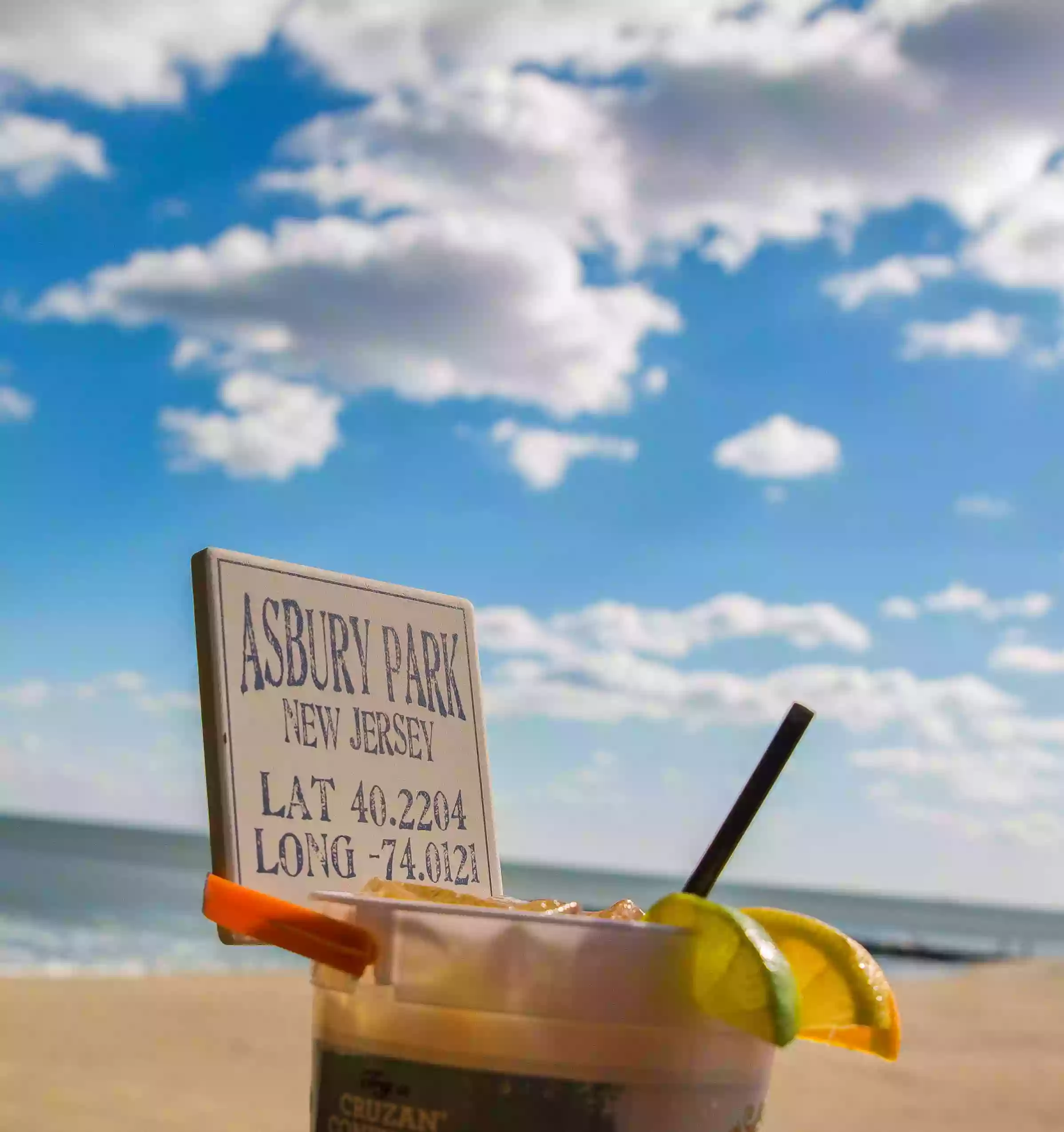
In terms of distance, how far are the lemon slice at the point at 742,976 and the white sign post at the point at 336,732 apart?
0.50 metres

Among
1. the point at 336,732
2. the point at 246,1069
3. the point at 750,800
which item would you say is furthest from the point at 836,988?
the point at 246,1069

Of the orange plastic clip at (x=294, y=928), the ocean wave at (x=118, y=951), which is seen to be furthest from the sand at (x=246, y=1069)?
the ocean wave at (x=118, y=951)

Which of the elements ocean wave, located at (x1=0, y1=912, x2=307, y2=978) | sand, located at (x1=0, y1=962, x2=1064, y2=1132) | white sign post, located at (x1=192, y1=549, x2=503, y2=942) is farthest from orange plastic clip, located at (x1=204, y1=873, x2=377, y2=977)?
ocean wave, located at (x1=0, y1=912, x2=307, y2=978)

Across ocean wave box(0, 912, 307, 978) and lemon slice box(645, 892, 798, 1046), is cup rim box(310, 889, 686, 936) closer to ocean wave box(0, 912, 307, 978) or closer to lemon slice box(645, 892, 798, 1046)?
lemon slice box(645, 892, 798, 1046)

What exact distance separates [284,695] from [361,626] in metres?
0.16

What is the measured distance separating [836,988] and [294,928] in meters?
0.52

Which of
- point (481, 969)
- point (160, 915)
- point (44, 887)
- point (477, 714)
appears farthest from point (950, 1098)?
point (44, 887)

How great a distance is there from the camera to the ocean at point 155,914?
2066cm

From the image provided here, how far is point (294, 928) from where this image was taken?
1.15 m

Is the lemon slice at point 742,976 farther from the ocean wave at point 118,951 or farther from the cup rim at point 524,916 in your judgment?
the ocean wave at point 118,951

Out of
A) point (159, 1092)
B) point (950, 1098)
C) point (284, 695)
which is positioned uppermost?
point (284, 695)

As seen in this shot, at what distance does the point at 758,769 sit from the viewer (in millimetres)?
1289

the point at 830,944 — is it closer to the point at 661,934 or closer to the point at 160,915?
the point at 661,934

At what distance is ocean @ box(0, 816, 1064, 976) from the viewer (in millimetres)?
20656
